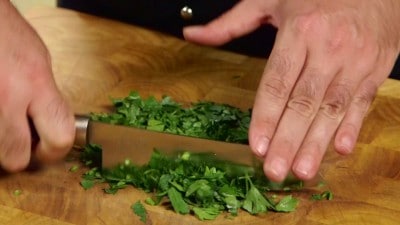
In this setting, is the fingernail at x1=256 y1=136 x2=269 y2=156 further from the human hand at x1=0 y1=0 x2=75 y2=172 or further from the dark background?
the dark background

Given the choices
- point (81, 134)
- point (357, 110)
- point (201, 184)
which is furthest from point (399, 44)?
point (81, 134)

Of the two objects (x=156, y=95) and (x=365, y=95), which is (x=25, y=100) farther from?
(x=365, y=95)

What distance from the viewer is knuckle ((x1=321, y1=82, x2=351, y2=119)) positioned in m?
1.34

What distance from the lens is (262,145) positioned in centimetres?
127

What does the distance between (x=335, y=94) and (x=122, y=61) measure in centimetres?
51

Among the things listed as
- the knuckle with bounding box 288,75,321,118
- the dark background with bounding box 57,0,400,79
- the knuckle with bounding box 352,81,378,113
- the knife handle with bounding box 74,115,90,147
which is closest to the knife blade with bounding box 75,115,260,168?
the knife handle with bounding box 74,115,90,147

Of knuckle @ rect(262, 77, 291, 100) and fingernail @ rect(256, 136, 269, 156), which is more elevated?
knuckle @ rect(262, 77, 291, 100)

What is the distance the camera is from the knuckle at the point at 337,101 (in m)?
1.34

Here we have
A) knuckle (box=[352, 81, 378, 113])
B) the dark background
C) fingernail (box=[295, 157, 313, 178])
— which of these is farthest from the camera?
the dark background

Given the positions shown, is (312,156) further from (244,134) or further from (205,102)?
(205,102)

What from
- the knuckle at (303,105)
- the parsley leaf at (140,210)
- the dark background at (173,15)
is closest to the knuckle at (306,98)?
the knuckle at (303,105)

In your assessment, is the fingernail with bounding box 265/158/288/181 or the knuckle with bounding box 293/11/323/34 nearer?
the fingernail with bounding box 265/158/288/181

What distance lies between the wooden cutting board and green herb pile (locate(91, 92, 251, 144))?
0.08 metres

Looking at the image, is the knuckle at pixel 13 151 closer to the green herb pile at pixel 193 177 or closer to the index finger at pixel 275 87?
the green herb pile at pixel 193 177
